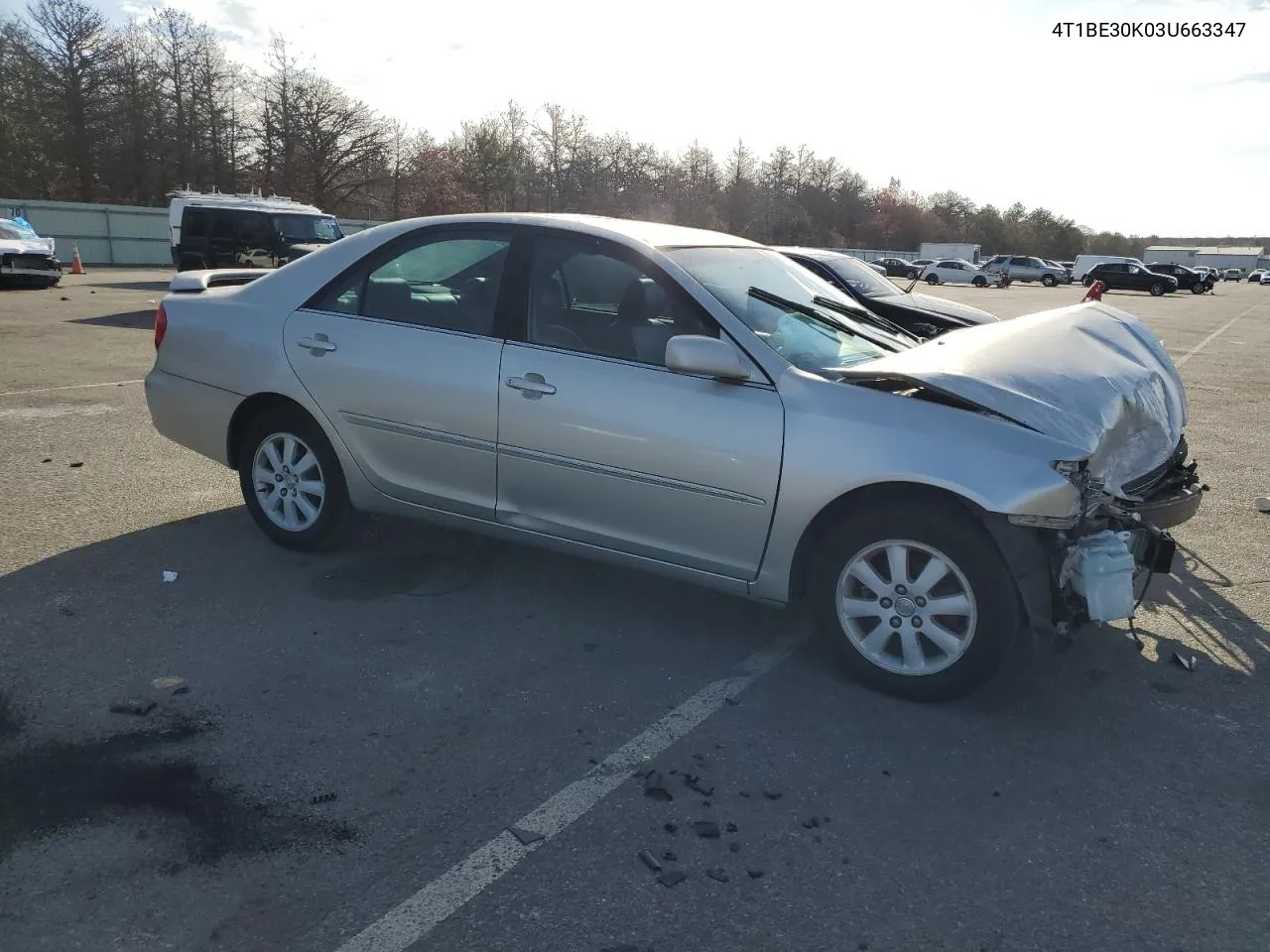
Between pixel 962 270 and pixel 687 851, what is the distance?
55.5m

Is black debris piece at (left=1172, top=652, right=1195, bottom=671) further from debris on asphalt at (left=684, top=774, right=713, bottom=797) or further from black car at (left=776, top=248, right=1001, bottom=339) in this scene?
black car at (left=776, top=248, right=1001, bottom=339)

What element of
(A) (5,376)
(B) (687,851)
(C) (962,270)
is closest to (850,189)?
(C) (962,270)

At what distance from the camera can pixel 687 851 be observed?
2732 mm

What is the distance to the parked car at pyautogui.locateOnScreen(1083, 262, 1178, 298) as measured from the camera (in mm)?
49250

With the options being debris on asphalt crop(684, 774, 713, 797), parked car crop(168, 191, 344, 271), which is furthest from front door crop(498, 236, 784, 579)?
parked car crop(168, 191, 344, 271)

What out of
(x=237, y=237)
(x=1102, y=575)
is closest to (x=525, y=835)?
(x=1102, y=575)

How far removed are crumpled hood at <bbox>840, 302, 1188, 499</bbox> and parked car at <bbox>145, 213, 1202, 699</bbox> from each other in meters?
0.02

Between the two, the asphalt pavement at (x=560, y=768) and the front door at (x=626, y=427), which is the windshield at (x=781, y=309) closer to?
the front door at (x=626, y=427)

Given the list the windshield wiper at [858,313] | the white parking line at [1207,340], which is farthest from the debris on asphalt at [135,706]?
the white parking line at [1207,340]

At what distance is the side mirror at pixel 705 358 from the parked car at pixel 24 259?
21405 mm

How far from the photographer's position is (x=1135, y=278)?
4988cm

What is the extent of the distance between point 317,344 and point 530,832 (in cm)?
288

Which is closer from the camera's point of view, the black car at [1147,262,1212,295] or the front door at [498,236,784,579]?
→ the front door at [498,236,784,579]

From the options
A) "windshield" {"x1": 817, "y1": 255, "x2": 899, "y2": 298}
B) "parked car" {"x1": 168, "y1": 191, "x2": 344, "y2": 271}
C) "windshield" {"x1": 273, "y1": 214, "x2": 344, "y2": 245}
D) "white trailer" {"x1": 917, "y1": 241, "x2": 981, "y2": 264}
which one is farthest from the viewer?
"white trailer" {"x1": 917, "y1": 241, "x2": 981, "y2": 264}
